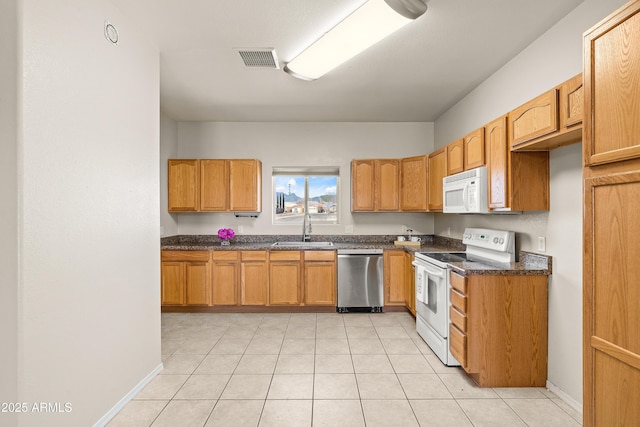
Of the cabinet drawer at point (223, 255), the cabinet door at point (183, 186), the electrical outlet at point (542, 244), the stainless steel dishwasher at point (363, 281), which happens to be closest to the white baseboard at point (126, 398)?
the cabinet drawer at point (223, 255)

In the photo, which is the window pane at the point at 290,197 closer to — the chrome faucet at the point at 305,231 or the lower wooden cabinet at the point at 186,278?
the chrome faucet at the point at 305,231

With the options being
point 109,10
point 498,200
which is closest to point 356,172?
point 498,200

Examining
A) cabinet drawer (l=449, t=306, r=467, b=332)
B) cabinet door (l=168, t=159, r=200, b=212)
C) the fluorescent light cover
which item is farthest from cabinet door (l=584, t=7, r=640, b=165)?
cabinet door (l=168, t=159, r=200, b=212)

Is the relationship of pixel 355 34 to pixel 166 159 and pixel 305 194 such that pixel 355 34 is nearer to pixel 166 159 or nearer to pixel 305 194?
pixel 305 194

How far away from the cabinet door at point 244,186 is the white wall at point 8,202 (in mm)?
3064

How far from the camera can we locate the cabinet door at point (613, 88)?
1202 millimetres

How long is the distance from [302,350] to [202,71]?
2.90m

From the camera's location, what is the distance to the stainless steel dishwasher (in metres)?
4.17

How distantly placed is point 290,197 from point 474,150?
2.76 metres

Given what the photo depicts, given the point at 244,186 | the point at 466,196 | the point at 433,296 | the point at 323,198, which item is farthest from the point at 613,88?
the point at 244,186

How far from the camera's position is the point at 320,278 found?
4.20 m

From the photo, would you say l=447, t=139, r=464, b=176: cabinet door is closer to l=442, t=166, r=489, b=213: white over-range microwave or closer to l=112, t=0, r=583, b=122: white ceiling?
l=442, t=166, r=489, b=213: white over-range microwave

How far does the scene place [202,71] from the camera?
3.09m

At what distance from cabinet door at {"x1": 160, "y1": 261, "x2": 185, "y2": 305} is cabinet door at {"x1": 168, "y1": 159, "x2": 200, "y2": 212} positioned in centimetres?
81
